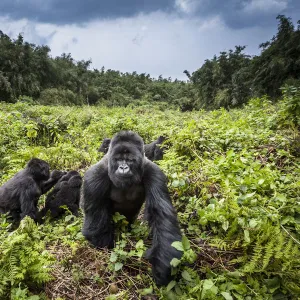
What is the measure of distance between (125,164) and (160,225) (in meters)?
0.71

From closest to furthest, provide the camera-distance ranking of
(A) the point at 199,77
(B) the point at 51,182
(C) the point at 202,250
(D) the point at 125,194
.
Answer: (C) the point at 202,250 < (D) the point at 125,194 < (B) the point at 51,182 < (A) the point at 199,77

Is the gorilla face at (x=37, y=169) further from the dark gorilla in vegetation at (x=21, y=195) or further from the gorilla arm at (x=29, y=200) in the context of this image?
the gorilla arm at (x=29, y=200)

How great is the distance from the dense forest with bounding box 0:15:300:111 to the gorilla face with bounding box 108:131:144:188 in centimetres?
1299

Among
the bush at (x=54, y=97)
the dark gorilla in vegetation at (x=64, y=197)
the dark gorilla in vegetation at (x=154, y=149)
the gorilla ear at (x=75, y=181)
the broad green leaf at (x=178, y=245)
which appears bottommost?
the dark gorilla in vegetation at (x=64, y=197)

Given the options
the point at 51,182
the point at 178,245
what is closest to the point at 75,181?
the point at 51,182

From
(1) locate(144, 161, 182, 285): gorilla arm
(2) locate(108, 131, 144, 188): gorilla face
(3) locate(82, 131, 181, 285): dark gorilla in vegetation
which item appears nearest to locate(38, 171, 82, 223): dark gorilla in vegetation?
(3) locate(82, 131, 181, 285): dark gorilla in vegetation

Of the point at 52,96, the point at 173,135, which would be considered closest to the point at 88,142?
the point at 173,135

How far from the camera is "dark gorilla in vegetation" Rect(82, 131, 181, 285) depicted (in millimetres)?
2645

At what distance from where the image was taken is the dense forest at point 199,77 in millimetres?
20328

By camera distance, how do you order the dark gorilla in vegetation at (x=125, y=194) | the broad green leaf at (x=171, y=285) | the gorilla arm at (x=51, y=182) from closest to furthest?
the broad green leaf at (x=171, y=285), the dark gorilla in vegetation at (x=125, y=194), the gorilla arm at (x=51, y=182)

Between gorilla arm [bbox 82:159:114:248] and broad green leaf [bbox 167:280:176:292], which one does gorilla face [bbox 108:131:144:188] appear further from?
broad green leaf [bbox 167:280:176:292]

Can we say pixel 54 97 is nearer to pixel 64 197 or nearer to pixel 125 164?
pixel 64 197

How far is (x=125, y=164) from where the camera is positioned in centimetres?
286

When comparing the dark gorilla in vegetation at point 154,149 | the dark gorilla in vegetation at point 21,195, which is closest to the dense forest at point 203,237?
the dark gorilla in vegetation at point 21,195
